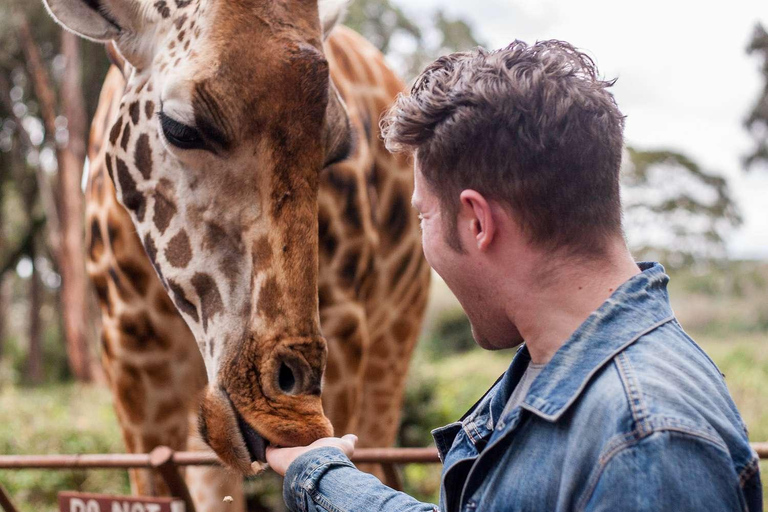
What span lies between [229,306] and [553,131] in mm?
1275

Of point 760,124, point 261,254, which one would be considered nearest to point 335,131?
point 261,254

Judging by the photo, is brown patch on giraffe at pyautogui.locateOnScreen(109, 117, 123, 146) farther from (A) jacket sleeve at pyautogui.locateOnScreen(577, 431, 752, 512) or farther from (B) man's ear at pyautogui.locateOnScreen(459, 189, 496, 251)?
(A) jacket sleeve at pyautogui.locateOnScreen(577, 431, 752, 512)

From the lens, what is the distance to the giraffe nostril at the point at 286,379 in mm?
2016

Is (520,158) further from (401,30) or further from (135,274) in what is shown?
(401,30)

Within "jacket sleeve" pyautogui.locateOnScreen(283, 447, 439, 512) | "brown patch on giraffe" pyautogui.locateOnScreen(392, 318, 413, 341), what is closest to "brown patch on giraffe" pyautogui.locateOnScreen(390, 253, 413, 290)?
"brown patch on giraffe" pyautogui.locateOnScreen(392, 318, 413, 341)

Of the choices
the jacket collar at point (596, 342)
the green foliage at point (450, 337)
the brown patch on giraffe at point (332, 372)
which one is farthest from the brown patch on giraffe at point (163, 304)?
the green foliage at point (450, 337)

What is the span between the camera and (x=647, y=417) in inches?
42.1

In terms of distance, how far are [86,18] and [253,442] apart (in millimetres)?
1488

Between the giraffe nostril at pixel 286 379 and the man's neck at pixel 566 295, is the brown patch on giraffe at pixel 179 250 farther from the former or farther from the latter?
the man's neck at pixel 566 295

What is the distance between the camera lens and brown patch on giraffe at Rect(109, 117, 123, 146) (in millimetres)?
2635

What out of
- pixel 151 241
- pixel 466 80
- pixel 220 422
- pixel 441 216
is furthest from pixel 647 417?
pixel 151 241

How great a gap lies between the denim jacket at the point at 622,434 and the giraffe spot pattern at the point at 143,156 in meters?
1.47

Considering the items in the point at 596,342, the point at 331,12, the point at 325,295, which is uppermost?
the point at 331,12

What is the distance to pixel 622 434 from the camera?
1078 millimetres
